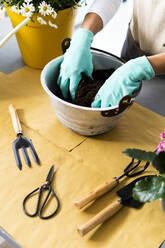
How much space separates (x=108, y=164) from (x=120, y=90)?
0.20 m

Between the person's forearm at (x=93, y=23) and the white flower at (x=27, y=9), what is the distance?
0.56 feet

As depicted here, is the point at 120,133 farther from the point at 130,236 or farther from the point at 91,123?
the point at 130,236

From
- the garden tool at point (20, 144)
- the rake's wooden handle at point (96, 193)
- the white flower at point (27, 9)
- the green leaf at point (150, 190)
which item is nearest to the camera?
the green leaf at point (150, 190)

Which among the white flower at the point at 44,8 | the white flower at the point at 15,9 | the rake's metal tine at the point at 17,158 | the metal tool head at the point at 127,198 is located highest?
the white flower at the point at 15,9

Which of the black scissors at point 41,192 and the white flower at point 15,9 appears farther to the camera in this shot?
the white flower at point 15,9

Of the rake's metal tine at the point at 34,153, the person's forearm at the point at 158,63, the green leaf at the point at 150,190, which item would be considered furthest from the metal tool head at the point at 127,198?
the person's forearm at the point at 158,63

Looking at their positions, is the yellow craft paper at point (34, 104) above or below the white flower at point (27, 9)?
below

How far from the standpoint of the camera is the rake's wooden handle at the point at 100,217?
578mm

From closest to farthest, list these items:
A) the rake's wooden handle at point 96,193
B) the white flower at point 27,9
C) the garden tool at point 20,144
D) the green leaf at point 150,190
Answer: the green leaf at point 150,190
the rake's wooden handle at point 96,193
the garden tool at point 20,144
the white flower at point 27,9

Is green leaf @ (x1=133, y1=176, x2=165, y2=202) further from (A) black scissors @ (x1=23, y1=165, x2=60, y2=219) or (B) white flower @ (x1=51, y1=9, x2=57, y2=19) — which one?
(B) white flower @ (x1=51, y1=9, x2=57, y2=19)

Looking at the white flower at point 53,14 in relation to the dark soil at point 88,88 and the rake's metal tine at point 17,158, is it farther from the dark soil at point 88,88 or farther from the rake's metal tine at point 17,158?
the rake's metal tine at point 17,158

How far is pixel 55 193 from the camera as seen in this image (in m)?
0.66

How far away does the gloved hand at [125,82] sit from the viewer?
2.44 feet

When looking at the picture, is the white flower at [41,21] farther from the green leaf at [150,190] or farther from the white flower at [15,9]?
the green leaf at [150,190]
